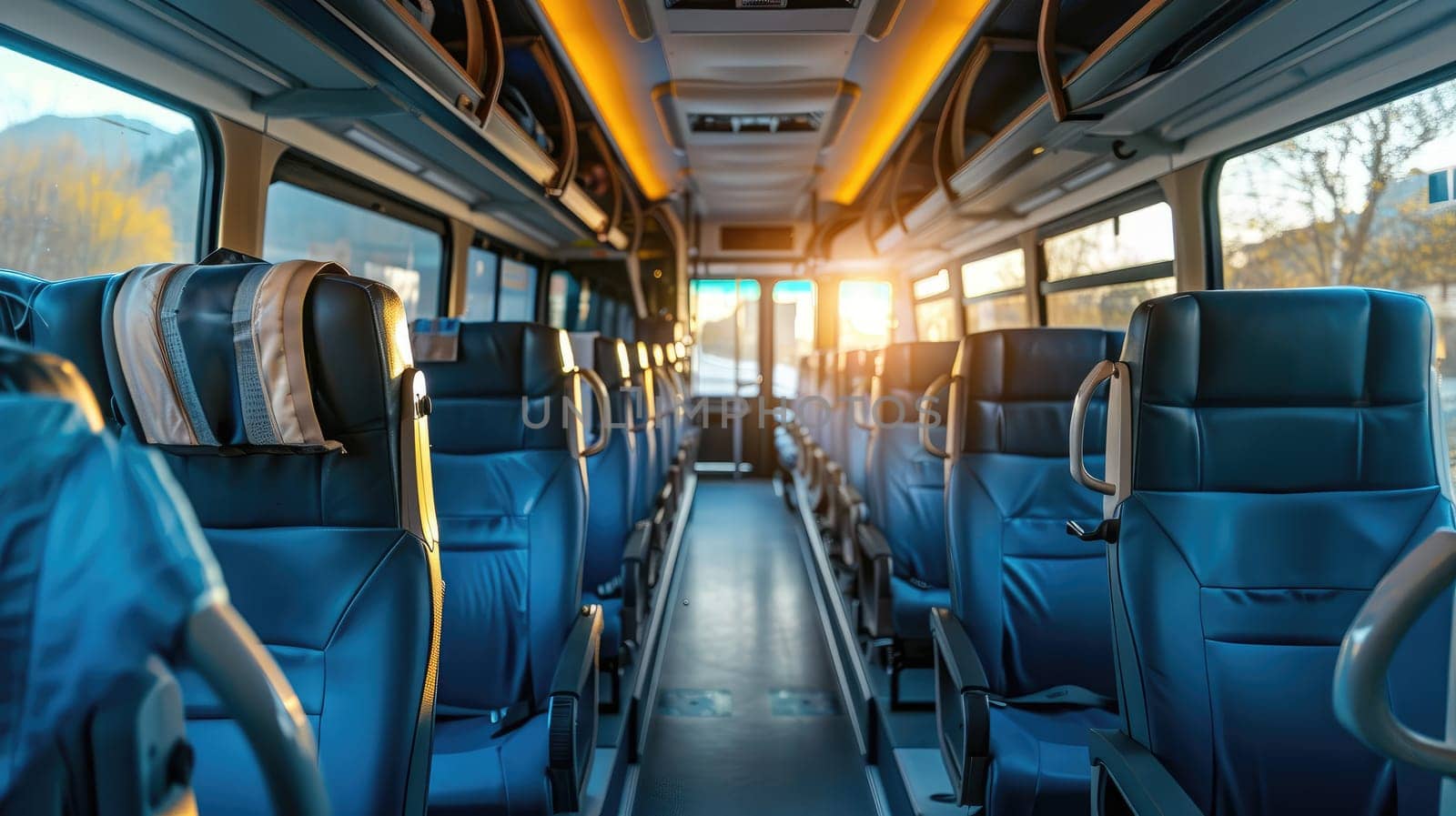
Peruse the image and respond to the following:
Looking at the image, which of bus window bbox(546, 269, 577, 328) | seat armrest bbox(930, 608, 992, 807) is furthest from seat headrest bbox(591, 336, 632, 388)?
bus window bbox(546, 269, 577, 328)

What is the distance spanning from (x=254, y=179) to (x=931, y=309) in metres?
6.28

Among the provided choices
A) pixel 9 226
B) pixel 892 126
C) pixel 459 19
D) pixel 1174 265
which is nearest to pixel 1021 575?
pixel 1174 265

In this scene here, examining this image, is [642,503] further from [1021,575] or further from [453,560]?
[1021,575]

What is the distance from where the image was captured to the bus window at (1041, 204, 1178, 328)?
353 cm

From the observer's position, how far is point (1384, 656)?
71cm

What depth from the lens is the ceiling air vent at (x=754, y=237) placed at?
849cm

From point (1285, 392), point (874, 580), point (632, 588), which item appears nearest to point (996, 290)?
point (874, 580)

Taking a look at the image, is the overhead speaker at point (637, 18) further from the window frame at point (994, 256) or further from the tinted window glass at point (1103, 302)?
the window frame at point (994, 256)

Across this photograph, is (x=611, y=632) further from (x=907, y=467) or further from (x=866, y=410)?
(x=866, y=410)

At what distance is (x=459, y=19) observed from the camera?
3293 mm

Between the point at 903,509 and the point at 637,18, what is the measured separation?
2.70 meters

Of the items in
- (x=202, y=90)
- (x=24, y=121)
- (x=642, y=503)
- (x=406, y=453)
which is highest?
(x=202, y=90)

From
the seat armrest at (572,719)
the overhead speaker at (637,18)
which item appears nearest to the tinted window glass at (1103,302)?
the overhead speaker at (637,18)

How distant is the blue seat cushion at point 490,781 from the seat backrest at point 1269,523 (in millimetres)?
1392
